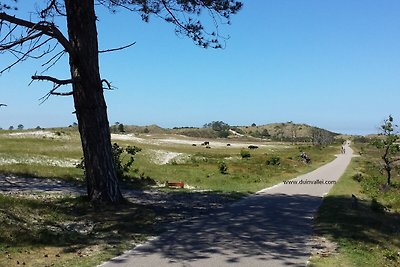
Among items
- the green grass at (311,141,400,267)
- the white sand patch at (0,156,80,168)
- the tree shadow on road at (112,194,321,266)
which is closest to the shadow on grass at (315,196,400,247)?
the green grass at (311,141,400,267)

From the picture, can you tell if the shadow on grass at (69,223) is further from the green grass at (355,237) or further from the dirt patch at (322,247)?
the green grass at (355,237)

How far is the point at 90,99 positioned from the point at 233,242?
19.3 feet

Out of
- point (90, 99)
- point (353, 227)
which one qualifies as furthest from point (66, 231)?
point (353, 227)

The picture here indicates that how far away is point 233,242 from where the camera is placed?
9.09 metres

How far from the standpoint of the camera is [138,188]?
20.1m

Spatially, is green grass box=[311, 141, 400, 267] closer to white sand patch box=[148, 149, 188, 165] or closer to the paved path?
the paved path

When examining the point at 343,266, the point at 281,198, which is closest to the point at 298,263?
the point at 343,266

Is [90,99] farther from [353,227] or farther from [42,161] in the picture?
Result: [42,161]

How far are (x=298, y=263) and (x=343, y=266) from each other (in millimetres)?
745

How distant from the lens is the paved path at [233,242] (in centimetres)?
760

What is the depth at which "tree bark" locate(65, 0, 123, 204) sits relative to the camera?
→ 12.5m

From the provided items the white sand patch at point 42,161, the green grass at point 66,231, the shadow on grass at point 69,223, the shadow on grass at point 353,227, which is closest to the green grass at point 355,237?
the shadow on grass at point 353,227

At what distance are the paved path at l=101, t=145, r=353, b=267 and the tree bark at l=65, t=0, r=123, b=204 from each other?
284 centimetres

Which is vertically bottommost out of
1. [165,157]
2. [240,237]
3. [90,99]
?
[240,237]
